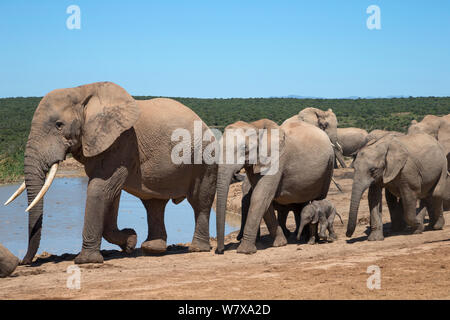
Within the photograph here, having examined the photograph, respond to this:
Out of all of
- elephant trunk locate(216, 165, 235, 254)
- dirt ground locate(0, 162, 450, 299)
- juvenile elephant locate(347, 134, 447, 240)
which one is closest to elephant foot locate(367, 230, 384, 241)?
juvenile elephant locate(347, 134, 447, 240)

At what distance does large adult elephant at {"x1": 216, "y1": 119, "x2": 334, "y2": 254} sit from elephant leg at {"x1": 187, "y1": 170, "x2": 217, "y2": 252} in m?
0.58

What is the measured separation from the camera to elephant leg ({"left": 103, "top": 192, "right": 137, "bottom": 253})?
9.69 meters

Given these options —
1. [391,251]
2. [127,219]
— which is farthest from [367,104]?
[391,251]

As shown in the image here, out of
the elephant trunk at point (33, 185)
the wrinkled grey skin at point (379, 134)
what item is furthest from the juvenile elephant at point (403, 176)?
the elephant trunk at point (33, 185)

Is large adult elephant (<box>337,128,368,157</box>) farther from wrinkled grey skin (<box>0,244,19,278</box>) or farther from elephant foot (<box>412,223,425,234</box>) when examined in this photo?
wrinkled grey skin (<box>0,244,19,278</box>)

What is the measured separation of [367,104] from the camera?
88.9 m

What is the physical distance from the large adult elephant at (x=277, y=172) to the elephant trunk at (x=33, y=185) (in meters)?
2.46

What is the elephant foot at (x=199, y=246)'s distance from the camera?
10.4 m

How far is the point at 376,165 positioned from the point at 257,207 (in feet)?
6.67

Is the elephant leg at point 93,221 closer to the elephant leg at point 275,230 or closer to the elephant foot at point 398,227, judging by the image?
the elephant leg at point 275,230

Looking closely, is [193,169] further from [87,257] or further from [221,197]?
[87,257]

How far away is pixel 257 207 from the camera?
33.0ft
